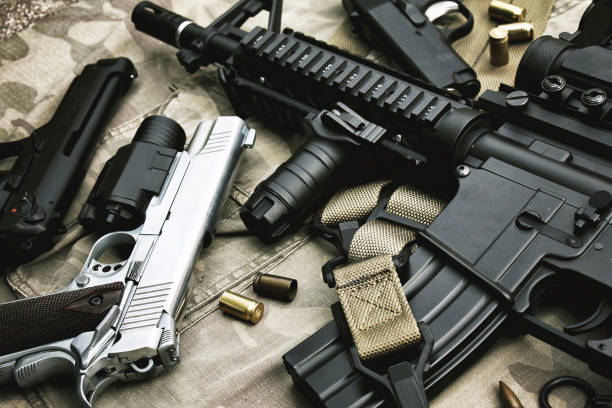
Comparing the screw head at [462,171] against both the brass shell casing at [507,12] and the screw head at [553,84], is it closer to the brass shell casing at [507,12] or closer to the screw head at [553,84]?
the screw head at [553,84]

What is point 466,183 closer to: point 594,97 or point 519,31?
point 594,97

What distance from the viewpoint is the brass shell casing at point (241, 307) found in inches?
102

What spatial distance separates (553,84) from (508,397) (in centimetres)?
133

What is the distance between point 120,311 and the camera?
8.07ft

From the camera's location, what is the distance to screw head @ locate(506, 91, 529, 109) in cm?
265

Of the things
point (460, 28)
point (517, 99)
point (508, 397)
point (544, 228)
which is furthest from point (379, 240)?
point (460, 28)

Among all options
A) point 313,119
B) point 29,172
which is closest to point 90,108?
point 29,172

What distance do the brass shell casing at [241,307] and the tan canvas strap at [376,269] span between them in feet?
1.45

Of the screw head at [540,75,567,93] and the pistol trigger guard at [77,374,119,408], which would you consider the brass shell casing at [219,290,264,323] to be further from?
the screw head at [540,75,567,93]

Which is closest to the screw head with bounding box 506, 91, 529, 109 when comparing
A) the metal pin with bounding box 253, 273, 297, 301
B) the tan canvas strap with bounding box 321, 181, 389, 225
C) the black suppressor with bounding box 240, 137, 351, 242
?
the tan canvas strap with bounding box 321, 181, 389, 225

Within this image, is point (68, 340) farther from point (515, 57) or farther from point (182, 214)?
point (515, 57)

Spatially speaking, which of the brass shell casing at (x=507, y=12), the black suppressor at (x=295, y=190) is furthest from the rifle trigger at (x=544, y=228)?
the brass shell casing at (x=507, y=12)

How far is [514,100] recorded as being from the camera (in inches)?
105

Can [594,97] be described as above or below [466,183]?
above
